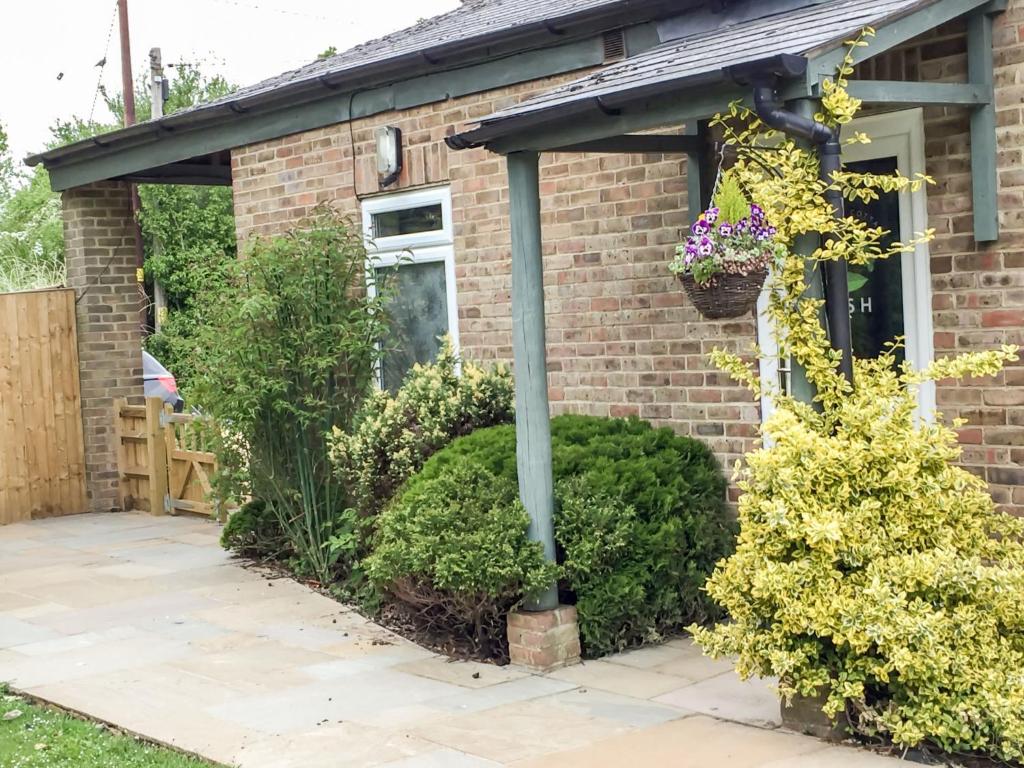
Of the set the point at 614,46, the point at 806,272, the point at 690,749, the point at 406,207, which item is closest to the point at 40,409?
the point at 406,207

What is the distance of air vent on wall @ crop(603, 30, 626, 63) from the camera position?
306 inches

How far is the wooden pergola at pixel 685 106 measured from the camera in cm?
536

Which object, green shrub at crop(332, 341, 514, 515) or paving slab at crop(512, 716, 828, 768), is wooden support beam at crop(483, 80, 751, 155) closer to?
green shrub at crop(332, 341, 514, 515)

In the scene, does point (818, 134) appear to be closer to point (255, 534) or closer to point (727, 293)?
point (727, 293)

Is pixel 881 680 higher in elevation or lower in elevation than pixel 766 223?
lower

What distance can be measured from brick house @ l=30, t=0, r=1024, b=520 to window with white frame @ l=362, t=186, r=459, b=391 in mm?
22

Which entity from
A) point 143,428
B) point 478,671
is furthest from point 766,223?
point 143,428

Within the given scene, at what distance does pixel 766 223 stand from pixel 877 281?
1.33 meters

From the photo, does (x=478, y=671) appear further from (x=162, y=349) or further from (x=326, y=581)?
(x=162, y=349)

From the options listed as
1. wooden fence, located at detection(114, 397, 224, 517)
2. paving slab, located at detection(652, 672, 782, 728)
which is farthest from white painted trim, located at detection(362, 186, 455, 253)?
paving slab, located at detection(652, 672, 782, 728)

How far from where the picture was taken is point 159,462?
1223cm

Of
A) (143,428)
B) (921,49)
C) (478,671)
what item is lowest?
(478,671)

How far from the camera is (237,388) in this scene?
28.0 feet

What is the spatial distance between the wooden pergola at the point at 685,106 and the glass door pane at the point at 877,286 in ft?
1.53
